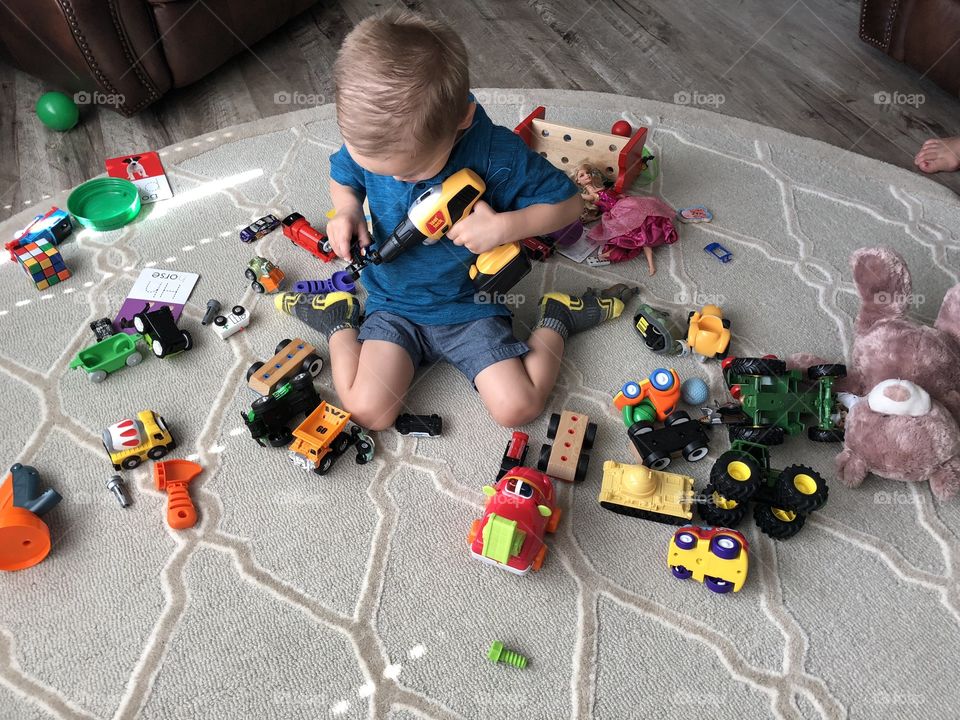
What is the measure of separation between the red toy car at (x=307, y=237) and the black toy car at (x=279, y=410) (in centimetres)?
35

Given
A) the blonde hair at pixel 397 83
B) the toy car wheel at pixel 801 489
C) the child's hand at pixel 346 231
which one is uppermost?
the blonde hair at pixel 397 83

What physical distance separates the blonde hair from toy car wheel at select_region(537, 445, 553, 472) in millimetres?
503

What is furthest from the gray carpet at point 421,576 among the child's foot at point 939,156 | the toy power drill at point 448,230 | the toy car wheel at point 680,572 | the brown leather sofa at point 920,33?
the brown leather sofa at point 920,33

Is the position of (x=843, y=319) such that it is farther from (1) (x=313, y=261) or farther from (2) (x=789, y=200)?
(1) (x=313, y=261)

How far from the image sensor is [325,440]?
1100mm

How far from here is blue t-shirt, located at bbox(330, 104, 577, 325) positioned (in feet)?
3.49

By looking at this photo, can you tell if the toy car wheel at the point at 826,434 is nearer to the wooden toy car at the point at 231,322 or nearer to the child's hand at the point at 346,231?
the child's hand at the point at 346,231

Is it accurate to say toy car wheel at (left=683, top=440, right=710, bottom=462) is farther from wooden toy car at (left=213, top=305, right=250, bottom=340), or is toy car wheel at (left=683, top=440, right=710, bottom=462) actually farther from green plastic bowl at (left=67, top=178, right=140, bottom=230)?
green plastic bowl at (left=67, top=178, right=140, bottom=230)

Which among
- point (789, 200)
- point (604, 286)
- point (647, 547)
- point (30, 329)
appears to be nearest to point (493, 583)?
point (647, 547)

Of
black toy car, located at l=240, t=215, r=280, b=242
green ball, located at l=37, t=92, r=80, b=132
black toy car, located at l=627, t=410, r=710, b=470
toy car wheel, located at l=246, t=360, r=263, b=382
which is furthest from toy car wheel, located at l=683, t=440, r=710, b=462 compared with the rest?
green ball, located at l=37, t=92, r=80, b=132

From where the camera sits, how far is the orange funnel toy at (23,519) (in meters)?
0.99

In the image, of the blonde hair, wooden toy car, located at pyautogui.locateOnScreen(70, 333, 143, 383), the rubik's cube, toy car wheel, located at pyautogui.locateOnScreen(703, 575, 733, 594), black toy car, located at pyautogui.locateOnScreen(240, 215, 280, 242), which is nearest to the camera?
the blonde hair

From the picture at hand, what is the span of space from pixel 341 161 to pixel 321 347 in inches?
13.4

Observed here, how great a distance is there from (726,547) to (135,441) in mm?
907
